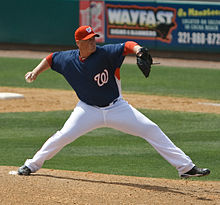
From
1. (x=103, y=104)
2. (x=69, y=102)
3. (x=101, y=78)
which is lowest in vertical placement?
(x=69, y=102)

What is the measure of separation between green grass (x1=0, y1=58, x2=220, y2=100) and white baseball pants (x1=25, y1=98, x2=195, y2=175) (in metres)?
8.80

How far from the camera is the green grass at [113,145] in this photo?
9.20 metres

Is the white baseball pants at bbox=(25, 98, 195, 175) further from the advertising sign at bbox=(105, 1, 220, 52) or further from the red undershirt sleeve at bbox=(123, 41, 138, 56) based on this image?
the advertising sign at bbox=(105, 1, 220, 52)

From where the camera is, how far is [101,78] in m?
7.24

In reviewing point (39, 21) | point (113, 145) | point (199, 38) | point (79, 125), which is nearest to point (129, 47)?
point (79, 125)

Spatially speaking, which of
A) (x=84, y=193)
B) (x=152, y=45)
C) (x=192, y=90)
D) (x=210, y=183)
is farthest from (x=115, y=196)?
(x=152, y=45)

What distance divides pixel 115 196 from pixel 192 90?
10.8 metres

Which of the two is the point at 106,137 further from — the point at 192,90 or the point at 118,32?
the point at 118,32

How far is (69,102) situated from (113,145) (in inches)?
186

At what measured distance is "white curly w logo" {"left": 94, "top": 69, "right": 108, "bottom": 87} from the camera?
7234 millimetres

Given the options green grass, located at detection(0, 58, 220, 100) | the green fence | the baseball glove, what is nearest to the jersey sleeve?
the baseball glove

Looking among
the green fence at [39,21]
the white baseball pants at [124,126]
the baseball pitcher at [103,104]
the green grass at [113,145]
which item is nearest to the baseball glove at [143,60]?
the baseball pitcher at [103,104]

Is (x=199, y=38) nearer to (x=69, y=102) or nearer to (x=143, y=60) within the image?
(x=69, y=102)

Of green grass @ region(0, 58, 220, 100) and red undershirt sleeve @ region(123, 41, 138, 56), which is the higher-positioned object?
red undershirt sleeve @ region(123, 41, 138, 56)
